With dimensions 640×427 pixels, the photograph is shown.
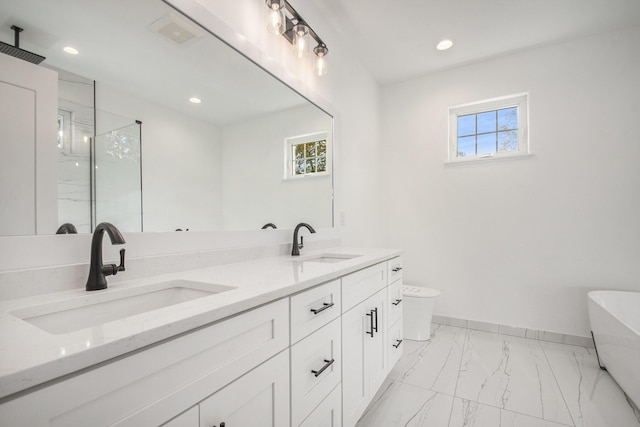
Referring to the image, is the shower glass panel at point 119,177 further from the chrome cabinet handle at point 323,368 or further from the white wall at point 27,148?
the chrome cabinet handle at point 323,368

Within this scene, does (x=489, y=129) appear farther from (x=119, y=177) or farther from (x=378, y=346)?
(x=119, y=177)

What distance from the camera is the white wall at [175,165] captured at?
3.52 ft

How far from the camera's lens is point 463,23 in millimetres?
2258

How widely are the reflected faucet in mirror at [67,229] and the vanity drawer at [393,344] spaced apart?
1.59m

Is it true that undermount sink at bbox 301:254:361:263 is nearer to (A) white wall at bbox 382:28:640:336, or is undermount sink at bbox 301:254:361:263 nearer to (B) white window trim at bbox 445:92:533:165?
(A) white wall at bbox 382:28:640:336

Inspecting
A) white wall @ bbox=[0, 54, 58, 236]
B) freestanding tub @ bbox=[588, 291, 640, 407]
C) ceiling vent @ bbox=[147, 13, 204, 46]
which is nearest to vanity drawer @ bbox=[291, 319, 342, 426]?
white wall @ bbox=[0, 54, 58, 236]

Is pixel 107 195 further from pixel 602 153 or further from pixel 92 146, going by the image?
pixel 602 153

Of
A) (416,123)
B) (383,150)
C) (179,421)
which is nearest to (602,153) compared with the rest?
(416,123)

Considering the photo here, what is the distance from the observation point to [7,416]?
14.7 inches

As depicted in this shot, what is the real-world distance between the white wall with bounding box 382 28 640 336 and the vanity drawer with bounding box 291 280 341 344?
84.9 inches

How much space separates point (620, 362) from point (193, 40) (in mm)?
2829

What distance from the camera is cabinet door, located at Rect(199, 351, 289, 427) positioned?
2.16 ft

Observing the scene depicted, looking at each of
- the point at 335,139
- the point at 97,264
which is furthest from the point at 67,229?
the point at 335,139

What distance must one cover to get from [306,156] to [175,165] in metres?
0.96
